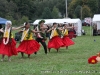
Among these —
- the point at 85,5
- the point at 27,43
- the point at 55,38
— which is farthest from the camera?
the point at 85,5

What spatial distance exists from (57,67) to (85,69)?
101 centimetres

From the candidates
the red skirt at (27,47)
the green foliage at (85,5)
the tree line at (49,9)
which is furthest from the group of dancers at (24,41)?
the green foliage at (85,5)

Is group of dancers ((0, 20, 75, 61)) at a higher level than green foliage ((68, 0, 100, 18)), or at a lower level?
lower

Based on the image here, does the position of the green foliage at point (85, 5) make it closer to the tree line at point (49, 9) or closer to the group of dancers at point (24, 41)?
the tree line at point (49, 9)

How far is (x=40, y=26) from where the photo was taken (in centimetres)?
1502

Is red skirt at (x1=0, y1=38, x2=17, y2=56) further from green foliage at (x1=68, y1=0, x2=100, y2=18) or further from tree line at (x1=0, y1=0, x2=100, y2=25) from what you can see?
green foliage at (x1=68, y1=0, x2=100, y2=18)

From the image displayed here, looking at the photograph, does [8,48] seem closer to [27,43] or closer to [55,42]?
[27,43]

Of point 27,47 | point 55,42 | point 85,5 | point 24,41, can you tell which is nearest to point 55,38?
point 55,42

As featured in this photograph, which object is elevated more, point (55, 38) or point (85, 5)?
point (85, 5)

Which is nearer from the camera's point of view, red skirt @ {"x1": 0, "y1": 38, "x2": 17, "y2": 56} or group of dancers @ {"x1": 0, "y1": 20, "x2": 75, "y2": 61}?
red skirt @ {"x1": 0, "y1": 38, "x2": 17, "y2": 56}

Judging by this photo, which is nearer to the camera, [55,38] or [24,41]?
[24,41]

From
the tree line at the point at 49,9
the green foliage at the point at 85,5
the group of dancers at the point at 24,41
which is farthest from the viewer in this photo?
the green foliage at the point at 85,5

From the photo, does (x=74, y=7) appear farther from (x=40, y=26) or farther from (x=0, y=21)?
(x=40, y=26)

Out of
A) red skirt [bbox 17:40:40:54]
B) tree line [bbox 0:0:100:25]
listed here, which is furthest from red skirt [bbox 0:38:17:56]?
tree line [bbox 0:0:100:25]
